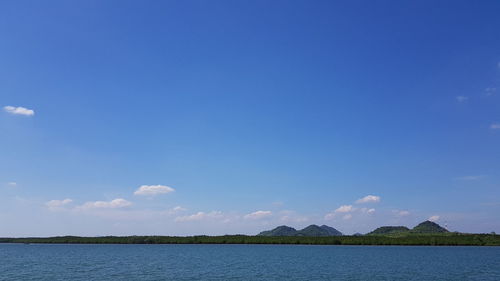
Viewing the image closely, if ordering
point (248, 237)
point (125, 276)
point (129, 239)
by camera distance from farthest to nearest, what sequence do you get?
point (129, 239)
point (248, 237)
point (125, 276)

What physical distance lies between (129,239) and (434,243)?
128 m

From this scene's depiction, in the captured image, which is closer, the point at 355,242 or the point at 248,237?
the point at 355,242

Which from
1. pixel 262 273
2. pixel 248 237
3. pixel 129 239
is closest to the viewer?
pixel 262 273

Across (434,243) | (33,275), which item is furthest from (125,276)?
(434,243)

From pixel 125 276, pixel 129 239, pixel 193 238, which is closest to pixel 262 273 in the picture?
pixel 125 276

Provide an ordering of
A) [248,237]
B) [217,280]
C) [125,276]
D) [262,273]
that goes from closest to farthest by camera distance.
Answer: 1. [217,280]
2. [125,276]
3. [262,273]
4. [248,237]

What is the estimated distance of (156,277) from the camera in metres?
44.5

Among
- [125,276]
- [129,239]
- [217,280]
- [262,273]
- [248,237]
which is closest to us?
[217,280]

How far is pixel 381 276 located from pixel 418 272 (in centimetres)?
789

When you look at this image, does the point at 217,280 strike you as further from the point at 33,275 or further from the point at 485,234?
the point at 485,234

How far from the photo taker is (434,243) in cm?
13875

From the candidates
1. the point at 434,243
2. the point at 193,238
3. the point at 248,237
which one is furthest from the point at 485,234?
the point at 193,238

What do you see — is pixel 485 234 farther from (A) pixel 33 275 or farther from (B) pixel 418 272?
(A) pixel 33 275

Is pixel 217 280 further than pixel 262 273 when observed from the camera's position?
No
